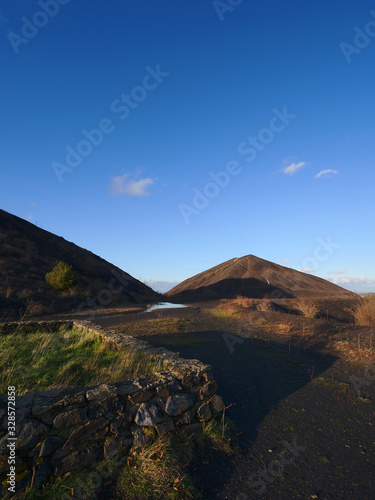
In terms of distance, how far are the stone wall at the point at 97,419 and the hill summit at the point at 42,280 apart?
63.3 ft

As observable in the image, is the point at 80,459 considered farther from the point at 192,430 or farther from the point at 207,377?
the point at 207,377

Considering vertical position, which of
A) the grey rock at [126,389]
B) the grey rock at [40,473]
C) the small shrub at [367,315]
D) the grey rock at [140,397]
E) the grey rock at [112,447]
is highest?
the small shrub at [367,315]

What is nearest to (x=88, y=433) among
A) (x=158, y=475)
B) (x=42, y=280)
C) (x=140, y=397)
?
(x=140, y=397)

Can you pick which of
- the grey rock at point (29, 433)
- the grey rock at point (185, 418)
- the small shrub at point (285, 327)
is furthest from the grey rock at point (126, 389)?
the small shrub at point (285, 327)

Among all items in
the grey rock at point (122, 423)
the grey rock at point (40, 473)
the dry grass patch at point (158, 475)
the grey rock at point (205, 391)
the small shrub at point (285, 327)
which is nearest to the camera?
the grey rock at point (40, 473)

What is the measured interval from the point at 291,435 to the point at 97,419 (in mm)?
3426

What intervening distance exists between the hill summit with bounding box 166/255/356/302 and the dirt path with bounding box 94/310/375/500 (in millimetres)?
41829

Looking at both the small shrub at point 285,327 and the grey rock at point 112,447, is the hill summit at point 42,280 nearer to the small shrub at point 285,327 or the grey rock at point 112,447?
the small shrub at point 285,327

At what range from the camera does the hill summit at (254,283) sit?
5338 centimetres

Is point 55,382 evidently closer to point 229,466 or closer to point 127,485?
point 127,485

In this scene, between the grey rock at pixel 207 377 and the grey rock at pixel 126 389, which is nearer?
the grey rock at pixel 126 389

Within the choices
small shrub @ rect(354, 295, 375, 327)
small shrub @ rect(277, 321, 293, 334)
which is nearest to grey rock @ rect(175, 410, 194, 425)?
small shrub @ rect(277, 321, 293, 334)

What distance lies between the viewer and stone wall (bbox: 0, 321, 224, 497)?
10.4ft

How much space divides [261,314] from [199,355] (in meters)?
8.98
